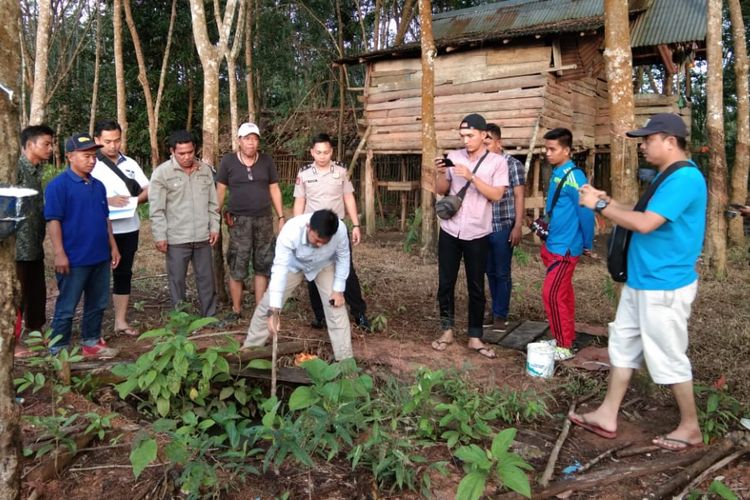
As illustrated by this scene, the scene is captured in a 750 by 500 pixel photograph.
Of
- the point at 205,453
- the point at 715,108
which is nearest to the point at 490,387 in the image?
the point at 205,453

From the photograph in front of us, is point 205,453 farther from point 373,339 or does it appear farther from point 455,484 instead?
point 373,339

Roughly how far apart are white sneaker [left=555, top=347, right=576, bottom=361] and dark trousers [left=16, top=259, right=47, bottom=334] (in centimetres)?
407

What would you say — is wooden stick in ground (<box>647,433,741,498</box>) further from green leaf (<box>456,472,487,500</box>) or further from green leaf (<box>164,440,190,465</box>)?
green leaf (<box>164,440,190,465</box>)

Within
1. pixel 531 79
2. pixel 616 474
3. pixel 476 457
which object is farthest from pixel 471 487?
pixel 531 79

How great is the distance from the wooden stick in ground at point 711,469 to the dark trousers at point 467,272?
6.78 ft

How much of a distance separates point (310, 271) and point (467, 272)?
135 centimetres

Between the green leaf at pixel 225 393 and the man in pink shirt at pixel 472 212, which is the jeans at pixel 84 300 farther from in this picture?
the man in pink shirt at pixel 472 212

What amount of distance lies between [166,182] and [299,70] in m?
17.8

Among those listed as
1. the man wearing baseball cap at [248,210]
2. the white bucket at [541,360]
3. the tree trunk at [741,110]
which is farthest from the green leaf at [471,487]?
the tree trunk at [741,110]

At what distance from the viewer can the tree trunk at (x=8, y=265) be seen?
6.12 feet

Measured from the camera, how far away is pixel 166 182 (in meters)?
4.70

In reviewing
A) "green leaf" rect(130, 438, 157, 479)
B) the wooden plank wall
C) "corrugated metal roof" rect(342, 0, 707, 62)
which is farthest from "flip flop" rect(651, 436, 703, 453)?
"corrugated metal roof" rect(342, 0, 707, 62)

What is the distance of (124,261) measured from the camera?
471 centimetres

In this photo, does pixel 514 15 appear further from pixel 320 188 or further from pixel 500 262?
pixel 320 188
